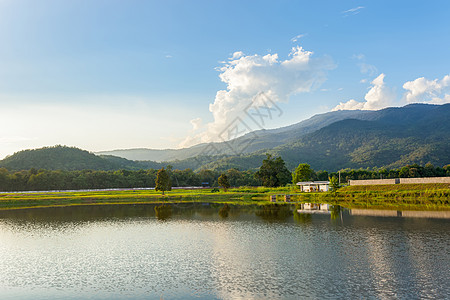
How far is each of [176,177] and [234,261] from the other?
12314cm

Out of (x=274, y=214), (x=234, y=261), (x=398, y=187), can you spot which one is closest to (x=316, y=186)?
(x=398, y=187)

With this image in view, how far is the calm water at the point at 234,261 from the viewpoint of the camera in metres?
19.0

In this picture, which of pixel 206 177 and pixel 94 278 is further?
pixel 206 177

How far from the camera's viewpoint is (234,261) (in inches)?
992

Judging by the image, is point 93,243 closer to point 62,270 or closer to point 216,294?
point 62,270

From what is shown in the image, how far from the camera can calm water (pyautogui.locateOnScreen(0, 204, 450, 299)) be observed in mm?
18969

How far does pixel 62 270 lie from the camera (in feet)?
80.3

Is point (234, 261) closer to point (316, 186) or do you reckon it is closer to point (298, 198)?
point (298, 198)

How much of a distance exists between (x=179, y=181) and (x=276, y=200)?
69.1 m

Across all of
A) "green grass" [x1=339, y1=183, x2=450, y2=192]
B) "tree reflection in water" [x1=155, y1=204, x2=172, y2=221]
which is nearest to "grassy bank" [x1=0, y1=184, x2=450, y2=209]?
"green grass" [x1=339, y1=183, x2=450, y2=192]

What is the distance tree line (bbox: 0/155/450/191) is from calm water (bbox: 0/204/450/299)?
6674cm

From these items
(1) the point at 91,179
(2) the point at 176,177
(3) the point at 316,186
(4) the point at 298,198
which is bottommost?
(4) the point at 298,198

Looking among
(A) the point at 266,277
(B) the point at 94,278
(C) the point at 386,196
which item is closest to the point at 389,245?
(A) the point at 266,277

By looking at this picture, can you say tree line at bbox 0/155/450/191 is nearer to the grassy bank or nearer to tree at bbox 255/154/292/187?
tree at bbox 255/154/292/187
